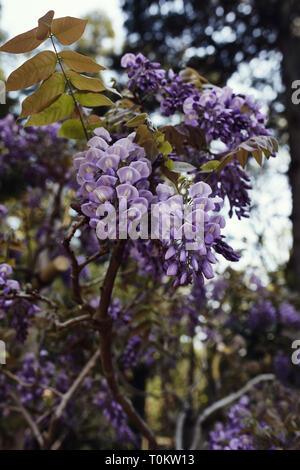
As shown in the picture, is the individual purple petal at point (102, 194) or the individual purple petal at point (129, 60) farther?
the individual purple petal at point (129, 60)

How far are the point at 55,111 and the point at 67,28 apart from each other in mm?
239

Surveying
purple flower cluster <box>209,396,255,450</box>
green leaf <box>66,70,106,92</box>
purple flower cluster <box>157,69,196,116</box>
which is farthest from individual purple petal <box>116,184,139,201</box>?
purple flower cluster <box>209,396,255,450</box>

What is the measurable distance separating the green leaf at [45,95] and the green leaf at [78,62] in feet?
0.14

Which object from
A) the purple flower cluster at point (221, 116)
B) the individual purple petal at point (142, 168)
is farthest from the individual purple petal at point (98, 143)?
the purple flower cluster at point (221, 116)

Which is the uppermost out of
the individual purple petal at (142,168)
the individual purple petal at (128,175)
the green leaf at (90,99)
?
the green leaf at (90,99)

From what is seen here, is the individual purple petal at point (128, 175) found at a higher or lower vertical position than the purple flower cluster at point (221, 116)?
lower

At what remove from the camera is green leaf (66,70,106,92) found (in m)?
1.14

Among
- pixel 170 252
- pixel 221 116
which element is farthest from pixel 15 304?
pixel 221 116

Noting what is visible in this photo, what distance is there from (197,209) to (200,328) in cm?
327

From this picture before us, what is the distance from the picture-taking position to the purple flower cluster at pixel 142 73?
1437 millimetres

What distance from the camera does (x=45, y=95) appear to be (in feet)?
3.77

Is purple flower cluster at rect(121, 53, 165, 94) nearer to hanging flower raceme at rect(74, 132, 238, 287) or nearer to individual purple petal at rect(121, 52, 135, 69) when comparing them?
individual purple petal at rect(121, 52, 135, 69)

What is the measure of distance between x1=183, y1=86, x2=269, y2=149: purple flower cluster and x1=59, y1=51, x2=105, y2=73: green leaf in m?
0.38
